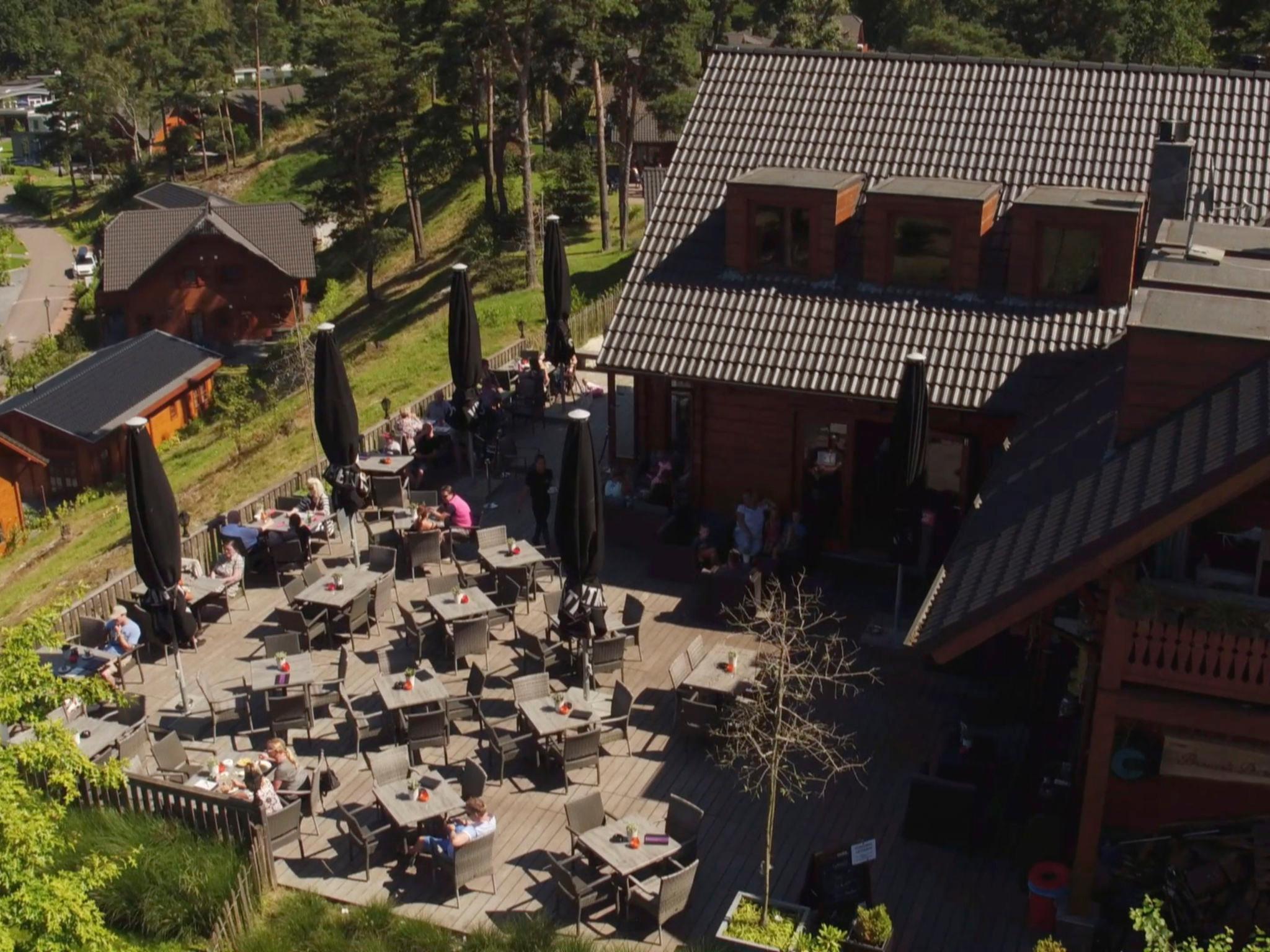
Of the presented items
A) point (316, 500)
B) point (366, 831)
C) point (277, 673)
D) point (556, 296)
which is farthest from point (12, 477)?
point (366, 831)

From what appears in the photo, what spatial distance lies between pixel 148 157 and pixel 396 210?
38082 mm

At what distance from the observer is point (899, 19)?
70.3m

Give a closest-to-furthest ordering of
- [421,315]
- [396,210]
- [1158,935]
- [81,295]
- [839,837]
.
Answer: [1158,935] < [839,837] < [421,315] < [396,210] < [81,295]

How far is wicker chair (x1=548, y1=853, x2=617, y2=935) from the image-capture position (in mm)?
12047

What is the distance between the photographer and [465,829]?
1259cm

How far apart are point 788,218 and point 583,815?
10146 mm

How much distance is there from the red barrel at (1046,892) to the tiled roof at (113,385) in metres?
40.4

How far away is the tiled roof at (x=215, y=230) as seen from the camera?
62.5m

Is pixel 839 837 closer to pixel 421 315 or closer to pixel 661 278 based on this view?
pixel 661 278

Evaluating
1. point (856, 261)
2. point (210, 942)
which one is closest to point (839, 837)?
point (210, 942)

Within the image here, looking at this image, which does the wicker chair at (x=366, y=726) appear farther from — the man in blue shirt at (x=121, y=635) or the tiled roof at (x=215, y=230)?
the tiled roof at (x=215, y=230)

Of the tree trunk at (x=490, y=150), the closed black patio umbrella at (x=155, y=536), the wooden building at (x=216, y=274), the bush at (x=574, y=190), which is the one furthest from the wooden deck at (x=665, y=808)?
the wooden building at (x=216, y=274)

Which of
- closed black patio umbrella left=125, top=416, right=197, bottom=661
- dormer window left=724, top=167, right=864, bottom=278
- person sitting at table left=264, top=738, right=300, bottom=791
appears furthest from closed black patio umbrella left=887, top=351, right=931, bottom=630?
closed black patio umbrella left=125, top=416, right=197, bottom=661

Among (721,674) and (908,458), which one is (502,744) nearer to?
(721,674)
